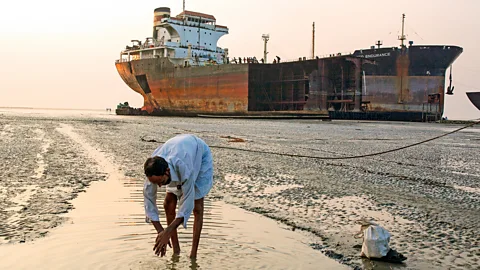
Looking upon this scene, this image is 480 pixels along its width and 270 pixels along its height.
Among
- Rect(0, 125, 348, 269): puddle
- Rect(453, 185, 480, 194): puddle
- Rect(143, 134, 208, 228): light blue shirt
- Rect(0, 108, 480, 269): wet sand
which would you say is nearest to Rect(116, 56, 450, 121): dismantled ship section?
Rect(0, 108, 480, 269): wet sand

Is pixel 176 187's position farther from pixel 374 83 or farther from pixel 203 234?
pixel 374 83

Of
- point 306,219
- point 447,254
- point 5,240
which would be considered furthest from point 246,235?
point 5,240

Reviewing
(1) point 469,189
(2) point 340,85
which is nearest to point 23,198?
(1) point 469,189

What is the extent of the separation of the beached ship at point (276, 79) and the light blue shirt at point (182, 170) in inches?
1225

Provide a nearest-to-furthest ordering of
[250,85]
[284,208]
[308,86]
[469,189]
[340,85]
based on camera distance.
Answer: [284,208], [469,189], [340,85], [308,86], [250,85]

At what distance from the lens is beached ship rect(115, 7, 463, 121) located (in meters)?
33.6

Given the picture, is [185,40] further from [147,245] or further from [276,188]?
[147,245]

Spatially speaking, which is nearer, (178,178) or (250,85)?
(178,178)

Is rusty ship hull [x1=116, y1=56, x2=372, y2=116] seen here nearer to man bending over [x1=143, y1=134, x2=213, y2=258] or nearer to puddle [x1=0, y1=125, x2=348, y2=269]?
puddle [x1=0, y1=125, x2=348, y2=269]

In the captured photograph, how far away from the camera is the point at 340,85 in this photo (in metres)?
35.6

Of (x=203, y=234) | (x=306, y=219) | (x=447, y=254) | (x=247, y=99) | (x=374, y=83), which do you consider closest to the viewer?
(x=447, y=254)

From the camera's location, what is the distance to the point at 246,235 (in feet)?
11.8

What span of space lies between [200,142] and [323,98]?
109 ft

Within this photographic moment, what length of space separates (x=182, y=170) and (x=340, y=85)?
3433 centimetres
